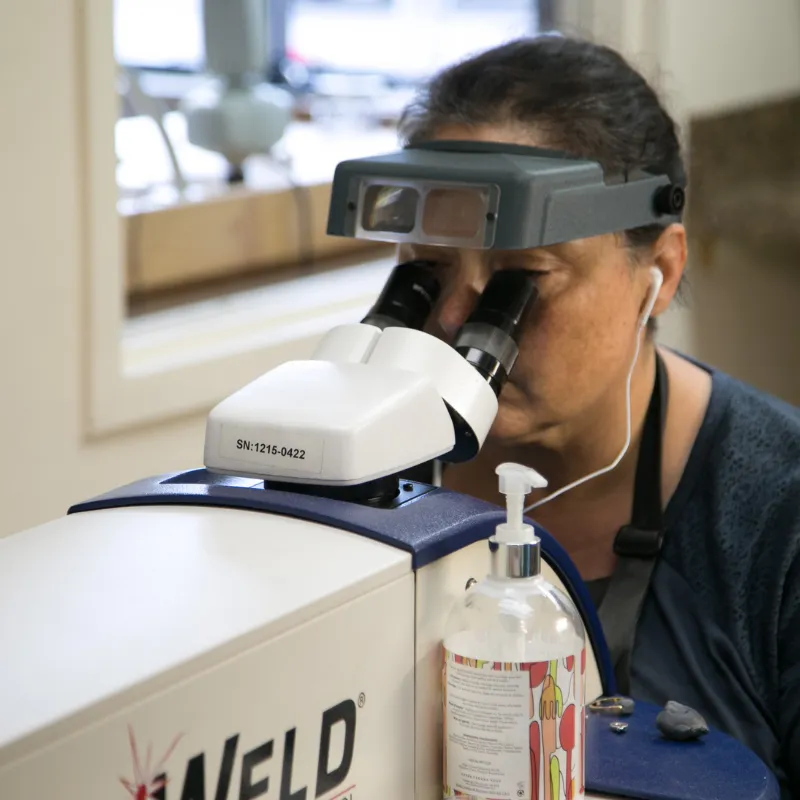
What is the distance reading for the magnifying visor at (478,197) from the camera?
45.0 inches

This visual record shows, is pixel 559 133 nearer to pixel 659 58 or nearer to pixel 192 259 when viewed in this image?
pixel 192 259

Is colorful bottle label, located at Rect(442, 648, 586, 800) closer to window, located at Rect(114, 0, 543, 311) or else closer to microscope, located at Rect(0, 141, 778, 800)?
microscope, located at Rect(0, 141, 778, 800)

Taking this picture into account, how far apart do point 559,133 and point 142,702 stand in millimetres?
853

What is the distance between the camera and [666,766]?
3.27 feet

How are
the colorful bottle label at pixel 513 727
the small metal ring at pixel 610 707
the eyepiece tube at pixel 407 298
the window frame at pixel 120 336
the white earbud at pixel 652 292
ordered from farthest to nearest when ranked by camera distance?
the window frame at pixel 120 336
the white earbud at pixel 652 292
the eyepiece tube at pixel 407 298
the small metal ring at pixel 610 707
the colorful bottle label at pixel 513 727

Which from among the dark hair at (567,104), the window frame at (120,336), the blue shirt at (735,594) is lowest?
the blue shirt at (735,594)

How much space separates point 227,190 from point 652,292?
136 centimetres

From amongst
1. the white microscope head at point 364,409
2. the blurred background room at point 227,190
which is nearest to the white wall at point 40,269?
the blurred background room at point 227,190

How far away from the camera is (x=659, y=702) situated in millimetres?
1359

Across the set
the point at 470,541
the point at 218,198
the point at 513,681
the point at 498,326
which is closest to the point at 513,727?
the point at 513,681

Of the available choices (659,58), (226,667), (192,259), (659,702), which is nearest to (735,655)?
(659,702)

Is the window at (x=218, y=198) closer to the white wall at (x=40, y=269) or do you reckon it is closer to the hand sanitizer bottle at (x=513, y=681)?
the white wall at (x=40, y=269)

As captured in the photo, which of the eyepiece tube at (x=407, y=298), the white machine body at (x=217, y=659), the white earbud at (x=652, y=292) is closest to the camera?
the white machine body at (x=217, y=659)

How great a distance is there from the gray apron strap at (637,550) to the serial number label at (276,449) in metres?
0.56
